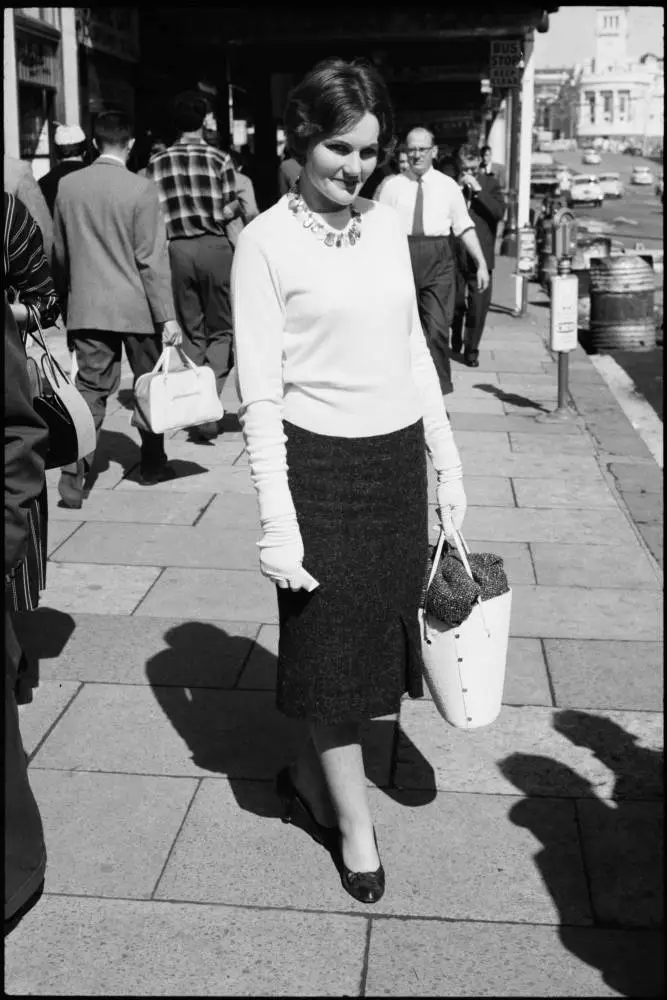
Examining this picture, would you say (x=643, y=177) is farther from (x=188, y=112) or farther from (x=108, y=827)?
(x=108, y=827)

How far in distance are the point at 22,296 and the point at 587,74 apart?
180 meters

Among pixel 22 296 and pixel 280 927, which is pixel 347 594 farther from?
pixel 22 296

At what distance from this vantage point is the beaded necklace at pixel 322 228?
285cm

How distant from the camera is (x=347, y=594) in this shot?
9.72ft

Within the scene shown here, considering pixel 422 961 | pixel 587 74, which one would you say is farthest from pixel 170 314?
pixel 587 74

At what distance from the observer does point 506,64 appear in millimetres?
15922

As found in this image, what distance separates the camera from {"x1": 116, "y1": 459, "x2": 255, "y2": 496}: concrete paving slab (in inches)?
270

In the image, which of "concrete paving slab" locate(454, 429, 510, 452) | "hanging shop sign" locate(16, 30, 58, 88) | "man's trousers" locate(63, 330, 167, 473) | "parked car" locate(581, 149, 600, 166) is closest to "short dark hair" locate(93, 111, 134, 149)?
"man's trousers" locate(63, 330, 167, 473)

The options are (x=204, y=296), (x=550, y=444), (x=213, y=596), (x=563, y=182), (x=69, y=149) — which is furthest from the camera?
(x=563, y=182)

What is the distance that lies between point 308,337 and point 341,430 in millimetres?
222

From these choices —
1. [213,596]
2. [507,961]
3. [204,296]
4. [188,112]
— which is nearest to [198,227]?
[204,296]

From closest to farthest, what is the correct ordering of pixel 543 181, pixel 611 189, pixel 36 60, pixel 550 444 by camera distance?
1. pixel 550 444
2. pixel 36 60
3. pixel 543 181
4. pixel 611 189

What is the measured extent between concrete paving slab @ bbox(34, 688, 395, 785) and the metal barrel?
386 inches

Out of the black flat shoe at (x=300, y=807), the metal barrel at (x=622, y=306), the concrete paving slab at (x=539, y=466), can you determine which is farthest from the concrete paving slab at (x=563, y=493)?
the metal barrel at (x=622, y=306)
